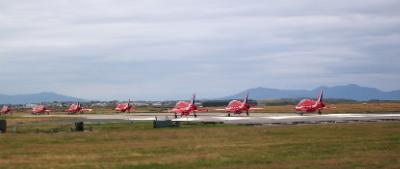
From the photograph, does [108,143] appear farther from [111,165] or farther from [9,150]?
[111,165]

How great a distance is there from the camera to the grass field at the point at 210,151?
2692 cm

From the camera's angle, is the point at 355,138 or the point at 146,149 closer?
the point at 146,149

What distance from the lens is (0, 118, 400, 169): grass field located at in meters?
26.9

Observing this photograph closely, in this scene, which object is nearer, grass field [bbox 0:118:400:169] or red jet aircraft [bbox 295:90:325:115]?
grass field [bbox 0:118:400:169]

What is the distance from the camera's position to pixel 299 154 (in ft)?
98.3

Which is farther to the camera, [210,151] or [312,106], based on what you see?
[312,106]

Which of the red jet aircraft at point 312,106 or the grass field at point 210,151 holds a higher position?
the red jet aircraft at point 312,106

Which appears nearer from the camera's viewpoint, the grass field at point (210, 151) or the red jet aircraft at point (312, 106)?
the grass field at point (210, 151)

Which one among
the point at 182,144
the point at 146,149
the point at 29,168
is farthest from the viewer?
the point at 182,144

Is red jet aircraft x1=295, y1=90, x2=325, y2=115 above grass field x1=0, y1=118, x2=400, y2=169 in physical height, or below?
above

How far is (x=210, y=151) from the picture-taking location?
32.6 m

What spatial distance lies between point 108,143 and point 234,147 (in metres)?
9.47

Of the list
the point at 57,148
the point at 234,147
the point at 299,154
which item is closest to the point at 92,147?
the point at 57,148

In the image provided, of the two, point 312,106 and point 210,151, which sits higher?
point 312,106
